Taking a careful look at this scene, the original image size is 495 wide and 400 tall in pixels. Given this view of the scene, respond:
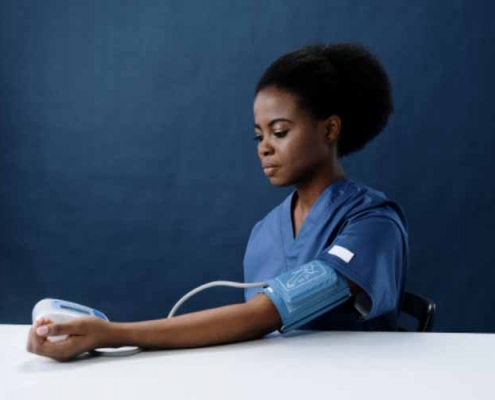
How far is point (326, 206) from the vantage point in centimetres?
118

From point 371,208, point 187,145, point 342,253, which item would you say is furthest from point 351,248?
point 187,145

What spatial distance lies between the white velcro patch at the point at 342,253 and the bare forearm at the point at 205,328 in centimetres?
13

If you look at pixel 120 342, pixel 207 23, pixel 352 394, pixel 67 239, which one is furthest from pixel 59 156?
pixel 352 394

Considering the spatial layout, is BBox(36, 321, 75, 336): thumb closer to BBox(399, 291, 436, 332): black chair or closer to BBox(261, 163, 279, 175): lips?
BBox(261, 163, 279, 175): lips

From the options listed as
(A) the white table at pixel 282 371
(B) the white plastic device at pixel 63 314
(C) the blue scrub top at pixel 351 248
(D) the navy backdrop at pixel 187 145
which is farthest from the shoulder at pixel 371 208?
(D) the navy backdrop at pixel 187 145

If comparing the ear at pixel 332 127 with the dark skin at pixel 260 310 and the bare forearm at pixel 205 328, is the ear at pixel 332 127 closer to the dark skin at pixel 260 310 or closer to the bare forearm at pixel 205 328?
the dark skin at pixel 260 310

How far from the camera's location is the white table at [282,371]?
68 centimetres

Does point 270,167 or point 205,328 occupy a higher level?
point 270,167

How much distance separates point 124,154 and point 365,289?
1.46 metres

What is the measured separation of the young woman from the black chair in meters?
0.04

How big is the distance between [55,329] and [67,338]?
0.02m

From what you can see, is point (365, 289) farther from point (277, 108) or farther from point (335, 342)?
point (277, 108)

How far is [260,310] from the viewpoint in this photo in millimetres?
919

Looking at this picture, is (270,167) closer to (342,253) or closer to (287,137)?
(287,137)
